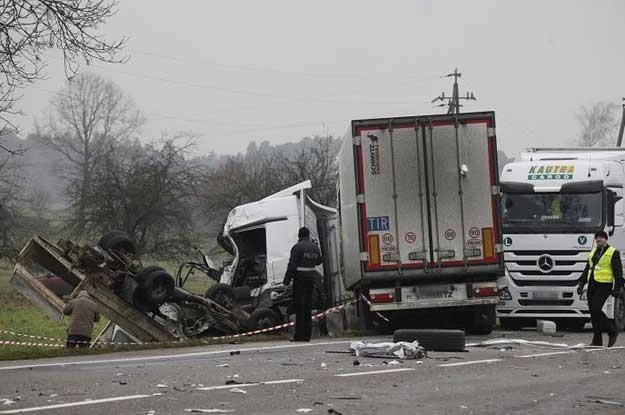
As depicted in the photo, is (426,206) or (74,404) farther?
(426,206)

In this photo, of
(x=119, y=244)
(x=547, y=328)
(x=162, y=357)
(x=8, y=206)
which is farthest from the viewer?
(x=8, y=206)

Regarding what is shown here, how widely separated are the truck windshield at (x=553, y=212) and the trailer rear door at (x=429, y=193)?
291 cm

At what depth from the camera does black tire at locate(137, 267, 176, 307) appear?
16.8 metres

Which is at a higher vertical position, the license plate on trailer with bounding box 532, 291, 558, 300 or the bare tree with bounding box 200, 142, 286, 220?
the bare tree with bounding box 200, 142, 286, 220

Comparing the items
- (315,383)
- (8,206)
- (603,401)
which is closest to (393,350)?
(315,383)

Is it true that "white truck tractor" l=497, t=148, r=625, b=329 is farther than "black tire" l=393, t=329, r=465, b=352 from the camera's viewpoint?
Yes

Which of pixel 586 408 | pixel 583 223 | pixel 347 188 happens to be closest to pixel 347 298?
pixel 347 188

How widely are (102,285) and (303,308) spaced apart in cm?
302

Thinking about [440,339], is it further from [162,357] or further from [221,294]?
[221,294]

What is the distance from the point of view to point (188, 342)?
1645 centimetres

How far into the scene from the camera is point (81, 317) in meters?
15.7

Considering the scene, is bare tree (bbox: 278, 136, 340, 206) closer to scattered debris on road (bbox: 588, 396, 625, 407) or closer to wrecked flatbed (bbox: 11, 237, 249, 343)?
wrecked flatbed (bbox: 11, 237, 249, 343)

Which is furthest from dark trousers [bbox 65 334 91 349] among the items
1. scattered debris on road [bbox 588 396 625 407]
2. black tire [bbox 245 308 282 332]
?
scattered debris on road [bbox 588 396 625 407]

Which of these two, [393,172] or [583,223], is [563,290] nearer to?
[583,223]
